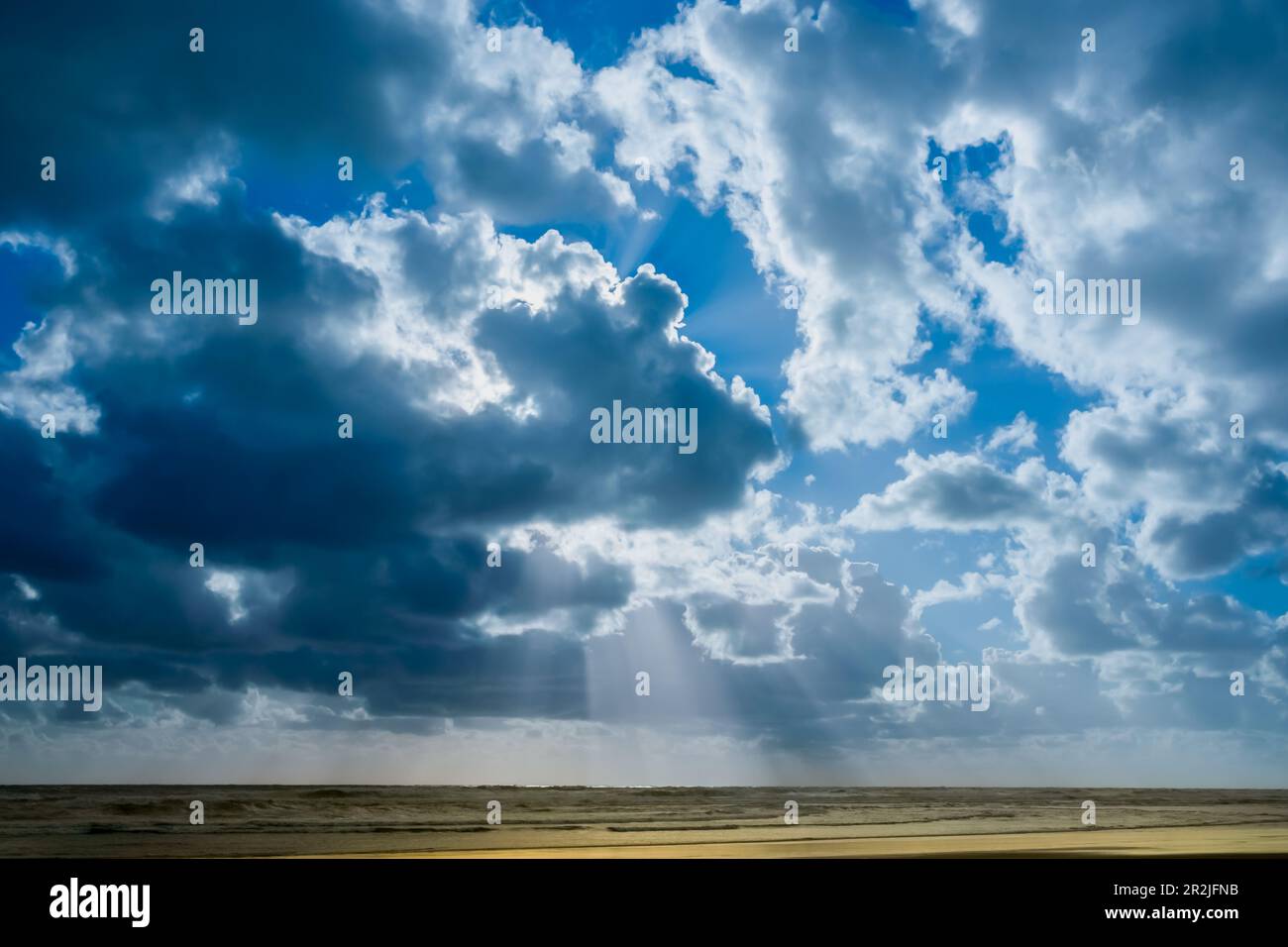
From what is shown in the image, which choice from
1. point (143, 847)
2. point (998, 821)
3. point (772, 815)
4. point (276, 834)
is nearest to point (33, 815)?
point (276, 834)

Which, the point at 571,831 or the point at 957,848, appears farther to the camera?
the point at 571,831

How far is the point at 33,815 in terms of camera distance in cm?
5394

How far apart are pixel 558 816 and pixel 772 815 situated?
1341 centimetres
